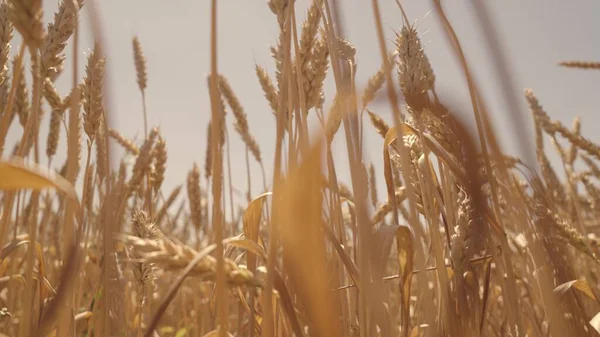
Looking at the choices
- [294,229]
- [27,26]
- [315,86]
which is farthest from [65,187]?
[315,86]

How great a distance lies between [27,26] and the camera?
27.8 inches

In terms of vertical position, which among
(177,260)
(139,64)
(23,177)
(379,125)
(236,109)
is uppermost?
(139,64)

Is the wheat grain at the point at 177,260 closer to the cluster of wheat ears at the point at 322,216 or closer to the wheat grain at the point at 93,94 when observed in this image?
the cluster of wheat ears at the point at 322,216

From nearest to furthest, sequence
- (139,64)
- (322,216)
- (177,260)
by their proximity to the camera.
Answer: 1. (177,260)
2. (322,216)
3. (139,64)

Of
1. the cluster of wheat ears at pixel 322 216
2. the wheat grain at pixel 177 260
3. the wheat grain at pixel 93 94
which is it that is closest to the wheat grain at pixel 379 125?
the cluster of wheat ears at pixel 322 216

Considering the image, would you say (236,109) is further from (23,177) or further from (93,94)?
(23,177)

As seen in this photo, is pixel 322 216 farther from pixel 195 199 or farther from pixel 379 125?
pixel 195 199

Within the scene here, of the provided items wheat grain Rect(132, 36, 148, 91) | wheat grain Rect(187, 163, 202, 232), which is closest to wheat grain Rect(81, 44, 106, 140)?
wheat grain Rect(187, 163, 202, 232)

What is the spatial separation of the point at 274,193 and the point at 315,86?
1.91 feet

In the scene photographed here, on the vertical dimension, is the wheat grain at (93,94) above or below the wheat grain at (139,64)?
below

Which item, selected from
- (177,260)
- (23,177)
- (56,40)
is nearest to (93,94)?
(56,40)

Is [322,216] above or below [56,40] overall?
below

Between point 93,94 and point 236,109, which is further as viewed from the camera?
point 236,109

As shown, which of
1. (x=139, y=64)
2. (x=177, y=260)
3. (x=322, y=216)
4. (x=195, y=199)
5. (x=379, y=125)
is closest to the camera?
(x=177, y=260)
